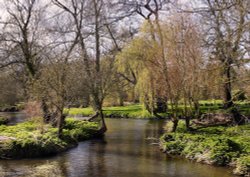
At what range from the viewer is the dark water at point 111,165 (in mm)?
14945

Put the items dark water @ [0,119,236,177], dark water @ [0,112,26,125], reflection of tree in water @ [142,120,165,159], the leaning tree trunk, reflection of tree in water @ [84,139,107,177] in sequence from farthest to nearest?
dark water @ [0,112,26,125] < reflection of tree in water @ [142,120,165,159] < reflection of tree in water @ [84,139,107,177] < dark water @ [0,119,236,177] < the leaning tree trunk

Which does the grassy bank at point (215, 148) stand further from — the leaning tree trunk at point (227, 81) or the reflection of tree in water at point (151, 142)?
the leaning tree trunk at point (227, 81)

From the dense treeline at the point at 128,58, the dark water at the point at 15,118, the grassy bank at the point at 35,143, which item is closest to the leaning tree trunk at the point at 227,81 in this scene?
the dense treeline at the point at 128,58

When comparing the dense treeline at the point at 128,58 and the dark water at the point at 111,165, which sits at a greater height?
the dense treeline at the point at 128,58

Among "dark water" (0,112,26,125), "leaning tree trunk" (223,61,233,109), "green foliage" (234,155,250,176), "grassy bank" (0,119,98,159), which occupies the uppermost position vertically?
"leaning tree trunk" (223,61,233,109)

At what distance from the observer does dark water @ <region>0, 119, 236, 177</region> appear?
14.9 meters

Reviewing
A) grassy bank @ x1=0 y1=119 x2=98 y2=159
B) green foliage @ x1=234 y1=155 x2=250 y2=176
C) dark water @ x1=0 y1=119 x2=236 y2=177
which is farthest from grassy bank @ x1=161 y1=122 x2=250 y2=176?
grassy bank @ x1=0 y1=119 x2=98 y2=159

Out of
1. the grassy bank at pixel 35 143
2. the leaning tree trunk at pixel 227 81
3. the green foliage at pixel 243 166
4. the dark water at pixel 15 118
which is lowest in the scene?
the green foliage at pixel 243 166

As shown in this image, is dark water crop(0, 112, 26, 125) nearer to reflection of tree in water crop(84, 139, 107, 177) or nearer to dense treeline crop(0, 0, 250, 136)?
dense treeline crop(0, 0, 250, 136)

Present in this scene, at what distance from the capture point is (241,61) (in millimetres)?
14555

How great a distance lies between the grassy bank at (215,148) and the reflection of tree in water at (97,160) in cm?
349

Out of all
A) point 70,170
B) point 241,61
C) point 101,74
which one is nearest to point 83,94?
point 101,74

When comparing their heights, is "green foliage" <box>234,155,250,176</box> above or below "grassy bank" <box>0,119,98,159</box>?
below

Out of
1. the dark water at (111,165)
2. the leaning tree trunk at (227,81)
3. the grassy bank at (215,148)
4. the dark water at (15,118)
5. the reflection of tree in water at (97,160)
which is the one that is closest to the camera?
the leaning tree trunk at (227,81)
